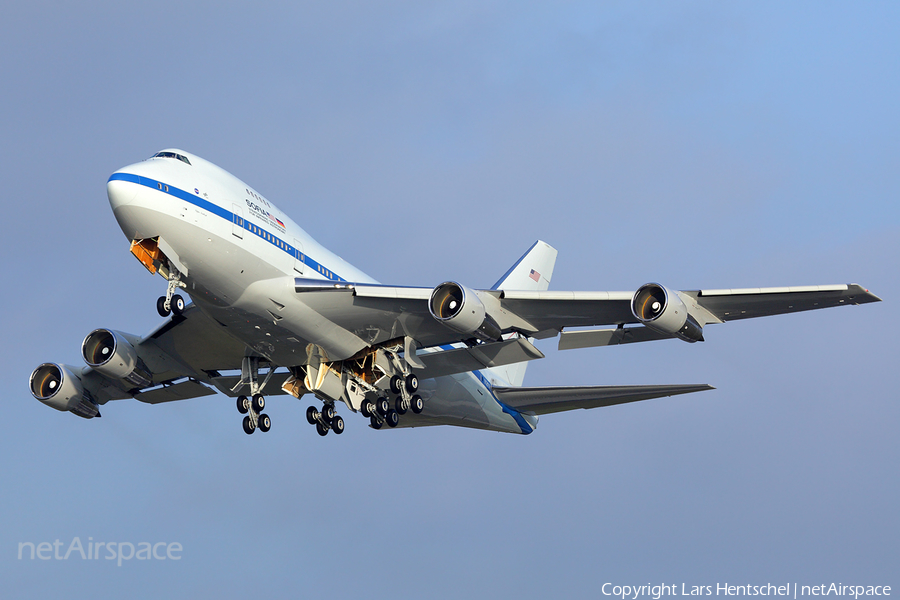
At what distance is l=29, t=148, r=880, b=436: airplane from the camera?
1156 inches

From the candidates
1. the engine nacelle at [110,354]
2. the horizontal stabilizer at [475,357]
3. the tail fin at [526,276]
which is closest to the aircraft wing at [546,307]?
the horizontal stabilizer at [475,357]

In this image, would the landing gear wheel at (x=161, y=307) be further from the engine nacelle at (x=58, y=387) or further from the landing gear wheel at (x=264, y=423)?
the engine nacelle at (x=58, y=387)

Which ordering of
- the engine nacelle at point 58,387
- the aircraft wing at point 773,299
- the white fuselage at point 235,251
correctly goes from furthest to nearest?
the engine nacelle at point 58,387
the aircraft wing at point 773,299
the white fuselage at point 235,251

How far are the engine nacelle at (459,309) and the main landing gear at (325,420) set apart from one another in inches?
312

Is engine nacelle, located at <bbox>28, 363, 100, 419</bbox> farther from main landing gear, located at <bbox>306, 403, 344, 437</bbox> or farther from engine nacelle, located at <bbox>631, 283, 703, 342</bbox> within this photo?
engine nacelle, located at <bbox>631, 283, 703, 342</bbox>

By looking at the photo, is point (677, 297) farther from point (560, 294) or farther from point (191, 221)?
point (191, 221)

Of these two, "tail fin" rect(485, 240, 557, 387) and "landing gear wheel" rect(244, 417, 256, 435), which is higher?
"tail fin" rect(485, 240, 557, 387)

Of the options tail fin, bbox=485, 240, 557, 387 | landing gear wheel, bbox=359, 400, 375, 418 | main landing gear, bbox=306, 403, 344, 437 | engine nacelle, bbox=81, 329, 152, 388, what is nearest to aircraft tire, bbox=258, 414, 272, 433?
main landing gear, bbox=306, 403, 344, 437

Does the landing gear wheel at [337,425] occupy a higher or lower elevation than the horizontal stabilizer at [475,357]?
lower

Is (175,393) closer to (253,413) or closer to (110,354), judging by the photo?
(110,354)

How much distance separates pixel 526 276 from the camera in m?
45.7

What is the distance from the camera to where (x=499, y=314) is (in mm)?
32312

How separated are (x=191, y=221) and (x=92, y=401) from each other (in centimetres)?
1453

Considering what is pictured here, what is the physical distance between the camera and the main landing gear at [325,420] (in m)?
36.8
